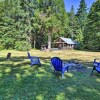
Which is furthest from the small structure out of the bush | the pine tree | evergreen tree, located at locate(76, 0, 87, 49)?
the bush

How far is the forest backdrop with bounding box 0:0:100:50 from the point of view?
32.9m

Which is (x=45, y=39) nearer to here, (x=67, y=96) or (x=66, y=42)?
(x=66, y=42)

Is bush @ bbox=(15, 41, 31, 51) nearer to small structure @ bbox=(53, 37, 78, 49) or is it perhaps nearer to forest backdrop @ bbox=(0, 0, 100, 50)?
forest backdrop @ bbox=(0, 0, 100, 50)

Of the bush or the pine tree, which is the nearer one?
the bush

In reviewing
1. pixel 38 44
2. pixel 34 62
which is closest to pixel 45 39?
pixel 38 44

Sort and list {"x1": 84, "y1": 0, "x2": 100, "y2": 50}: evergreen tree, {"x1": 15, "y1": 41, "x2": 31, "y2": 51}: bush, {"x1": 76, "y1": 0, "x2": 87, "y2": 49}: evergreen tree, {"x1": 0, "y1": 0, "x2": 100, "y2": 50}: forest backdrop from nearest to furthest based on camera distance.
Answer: {"x1": 15, "y1": 41, "x2": 31, "y2": 51}: bush, {"x1": 0, "y1": 0, "x2": 100, "y2": 50}: forest backdrop, {"x1": 84, "y1": 0, "x2": 100, "y2": 50}: evergreen tree, {"x1": 76, "y1": 0, "x2": 87, "y2": 49}: evergreen tree

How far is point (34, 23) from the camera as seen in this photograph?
35.3 metres

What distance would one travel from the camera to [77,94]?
20.1 feet

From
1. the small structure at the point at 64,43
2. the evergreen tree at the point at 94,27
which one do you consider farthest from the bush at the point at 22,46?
the evergreen tree at the point at 94,27

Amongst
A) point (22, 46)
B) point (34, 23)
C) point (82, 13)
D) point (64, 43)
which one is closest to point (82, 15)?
point (82, 13)

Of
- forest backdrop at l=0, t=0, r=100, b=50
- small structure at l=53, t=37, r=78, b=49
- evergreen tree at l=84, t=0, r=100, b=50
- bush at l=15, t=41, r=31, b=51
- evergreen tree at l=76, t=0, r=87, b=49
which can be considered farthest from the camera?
evergreen tree at l=76, t=0, r=87, b=49

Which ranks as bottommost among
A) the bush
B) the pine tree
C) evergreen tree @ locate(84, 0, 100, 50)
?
the bush

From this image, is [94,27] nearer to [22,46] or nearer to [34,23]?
[34,23]

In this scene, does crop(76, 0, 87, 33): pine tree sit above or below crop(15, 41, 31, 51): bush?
above
